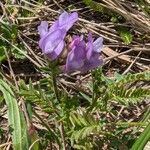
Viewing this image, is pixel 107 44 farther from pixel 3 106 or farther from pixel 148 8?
pixel 3 106

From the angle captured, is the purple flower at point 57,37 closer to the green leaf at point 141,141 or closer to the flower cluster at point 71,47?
the flower cluster at point 71,47

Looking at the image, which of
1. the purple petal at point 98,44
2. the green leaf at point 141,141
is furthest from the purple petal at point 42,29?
the green leaf at point 141,141

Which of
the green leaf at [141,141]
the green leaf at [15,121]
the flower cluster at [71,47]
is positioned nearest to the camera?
the green leaf at [141,141]

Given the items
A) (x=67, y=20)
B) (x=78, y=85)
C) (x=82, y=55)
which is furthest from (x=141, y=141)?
(x=78, y=85)

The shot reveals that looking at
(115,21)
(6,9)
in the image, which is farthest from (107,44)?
(6,9)

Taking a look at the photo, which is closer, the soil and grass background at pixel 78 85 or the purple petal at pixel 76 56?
the purple petal at pixel 76 56

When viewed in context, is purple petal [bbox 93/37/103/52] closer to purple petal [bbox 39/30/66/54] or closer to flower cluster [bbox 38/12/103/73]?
flower cluster [bbox 38/12/103/73]

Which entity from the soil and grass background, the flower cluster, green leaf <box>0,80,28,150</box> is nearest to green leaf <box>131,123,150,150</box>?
the soil and grass background

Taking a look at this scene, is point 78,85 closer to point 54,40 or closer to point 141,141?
point 54,40
